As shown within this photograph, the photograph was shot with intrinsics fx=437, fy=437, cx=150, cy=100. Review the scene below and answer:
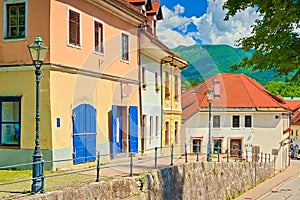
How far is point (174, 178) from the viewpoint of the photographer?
15508 mm

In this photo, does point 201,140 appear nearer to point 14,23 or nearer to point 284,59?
point 14,23

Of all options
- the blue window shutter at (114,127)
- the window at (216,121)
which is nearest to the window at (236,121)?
the window at (216,121)

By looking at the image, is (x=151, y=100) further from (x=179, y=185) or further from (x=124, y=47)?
(x=179, y=185)

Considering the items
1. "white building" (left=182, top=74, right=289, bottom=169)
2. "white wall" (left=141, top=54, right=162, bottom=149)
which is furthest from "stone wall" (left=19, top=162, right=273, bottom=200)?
"white building" (left=182, top=74, right=289, bottom=169)

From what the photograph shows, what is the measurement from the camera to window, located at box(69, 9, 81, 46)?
47.4 ft

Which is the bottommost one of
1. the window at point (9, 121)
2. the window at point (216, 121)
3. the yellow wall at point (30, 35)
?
the window at point (216, 121)

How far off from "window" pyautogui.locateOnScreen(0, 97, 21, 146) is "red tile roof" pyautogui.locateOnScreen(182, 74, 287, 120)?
27198 millimetres

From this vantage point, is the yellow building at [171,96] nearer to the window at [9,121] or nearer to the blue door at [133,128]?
the blue door at [133,128]

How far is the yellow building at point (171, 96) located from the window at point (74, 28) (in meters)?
10.9

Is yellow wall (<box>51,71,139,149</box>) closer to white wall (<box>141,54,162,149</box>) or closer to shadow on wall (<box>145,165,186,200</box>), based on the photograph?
shadow on wall (<box>145,165,186,200</box>)

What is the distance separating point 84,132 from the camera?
1517 centimetres

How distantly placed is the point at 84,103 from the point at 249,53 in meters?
7.30

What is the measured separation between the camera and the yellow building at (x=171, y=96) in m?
26.3

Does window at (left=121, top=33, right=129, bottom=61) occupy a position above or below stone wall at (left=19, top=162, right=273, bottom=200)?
above
